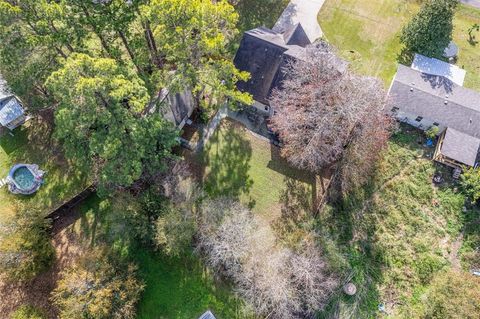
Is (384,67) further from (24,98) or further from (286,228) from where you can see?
(24,98)

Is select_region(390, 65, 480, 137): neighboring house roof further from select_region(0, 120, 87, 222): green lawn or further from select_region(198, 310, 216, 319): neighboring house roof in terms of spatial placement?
select_region(0, 120, 87, 222): green lawn

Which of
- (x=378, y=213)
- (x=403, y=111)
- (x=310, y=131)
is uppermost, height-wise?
(x=403, y=111)

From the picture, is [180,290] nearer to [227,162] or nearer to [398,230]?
[227,162]

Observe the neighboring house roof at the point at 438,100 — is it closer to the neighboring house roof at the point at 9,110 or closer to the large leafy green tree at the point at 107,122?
the large leafy green tree at the point at 107,122

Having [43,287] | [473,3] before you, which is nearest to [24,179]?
[43,287]

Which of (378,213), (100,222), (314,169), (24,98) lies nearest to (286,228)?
(314,169)

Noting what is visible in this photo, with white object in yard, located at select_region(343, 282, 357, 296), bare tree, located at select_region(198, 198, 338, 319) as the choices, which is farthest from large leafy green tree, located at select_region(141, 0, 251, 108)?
white object in yard, located at select_region(343, 282, 357, 296)

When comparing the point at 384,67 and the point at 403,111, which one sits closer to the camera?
the point at 403,111
